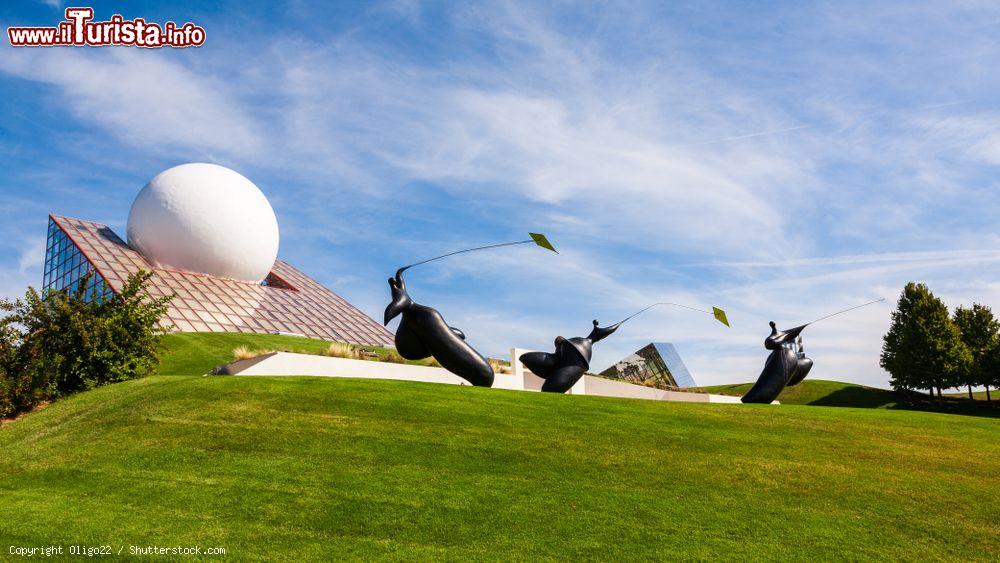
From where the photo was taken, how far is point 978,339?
44031 millimetres

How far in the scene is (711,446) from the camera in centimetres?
1199

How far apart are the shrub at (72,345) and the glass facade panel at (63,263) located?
1971 centimetres

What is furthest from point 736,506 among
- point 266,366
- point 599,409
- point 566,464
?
point 266,366

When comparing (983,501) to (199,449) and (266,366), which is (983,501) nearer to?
(199,449)

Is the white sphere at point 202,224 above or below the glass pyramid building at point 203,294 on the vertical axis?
above

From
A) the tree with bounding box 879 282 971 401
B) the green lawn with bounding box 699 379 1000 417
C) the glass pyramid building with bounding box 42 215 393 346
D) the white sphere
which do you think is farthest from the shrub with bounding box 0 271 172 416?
the tree with bounding box 879 282 971 401

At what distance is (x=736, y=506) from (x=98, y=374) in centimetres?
1677

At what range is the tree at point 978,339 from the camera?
41438 mm

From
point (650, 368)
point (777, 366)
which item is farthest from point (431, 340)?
point (650, 368)

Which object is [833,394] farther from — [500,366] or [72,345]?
[72,345]

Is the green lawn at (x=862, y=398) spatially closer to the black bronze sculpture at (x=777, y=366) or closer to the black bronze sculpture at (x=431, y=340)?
the black bronze sculpture at (x=777, y=366)

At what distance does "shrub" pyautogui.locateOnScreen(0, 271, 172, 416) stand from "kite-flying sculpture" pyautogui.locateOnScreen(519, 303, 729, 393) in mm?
10979

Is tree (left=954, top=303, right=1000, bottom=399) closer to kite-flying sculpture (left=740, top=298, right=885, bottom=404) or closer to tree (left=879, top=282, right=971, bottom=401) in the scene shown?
tree (left=879, top=282, right=971, bottom=401)

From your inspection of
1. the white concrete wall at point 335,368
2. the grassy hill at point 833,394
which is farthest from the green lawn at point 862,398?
the white concrete wall at point 335,368
